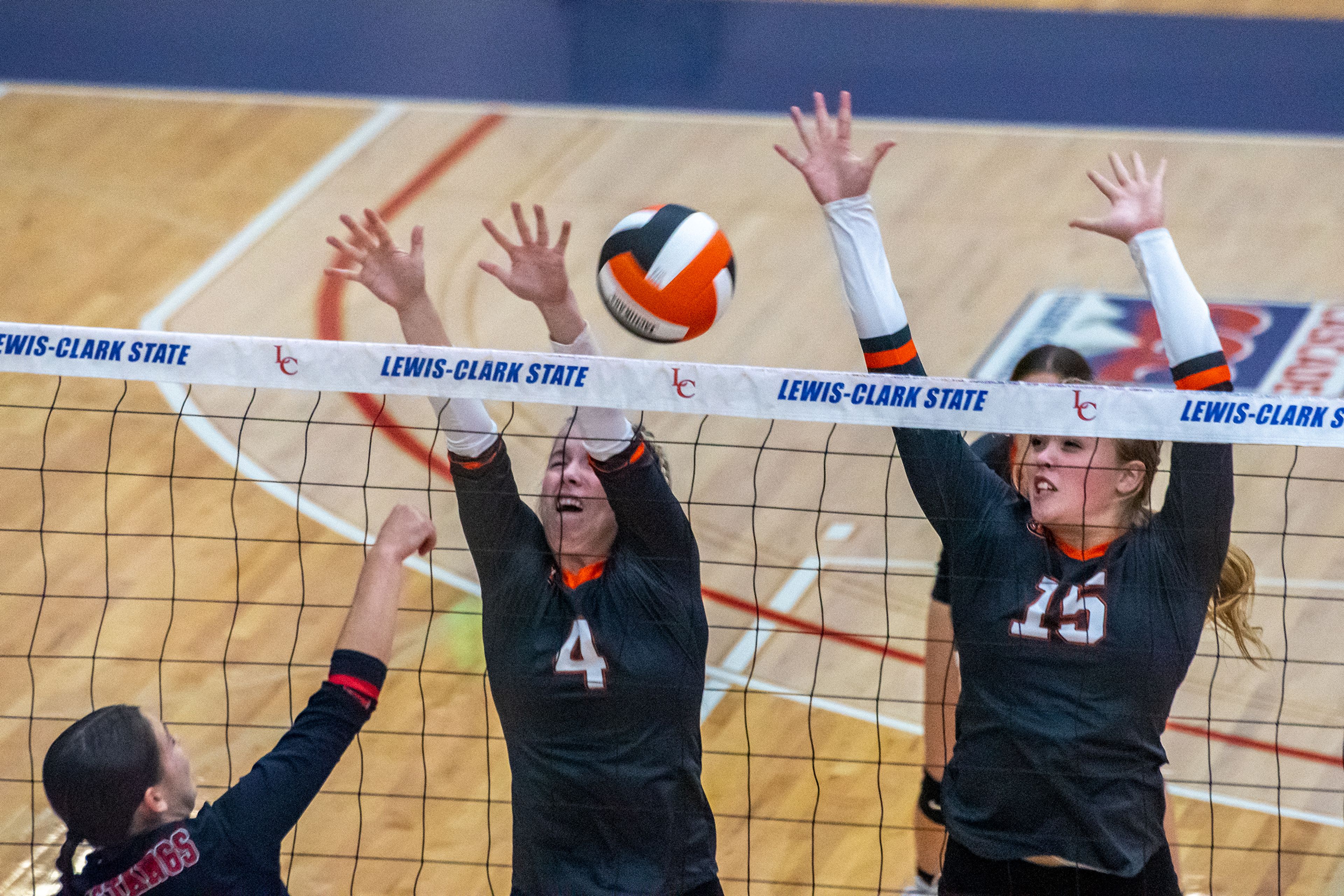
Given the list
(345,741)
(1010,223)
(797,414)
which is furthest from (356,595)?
(1010,223)

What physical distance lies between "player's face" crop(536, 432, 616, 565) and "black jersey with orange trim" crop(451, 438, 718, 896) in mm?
125

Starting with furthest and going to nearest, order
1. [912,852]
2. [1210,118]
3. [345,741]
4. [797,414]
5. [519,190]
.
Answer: [1210,118], [519,190], [912,852], [797,414], [345,741]

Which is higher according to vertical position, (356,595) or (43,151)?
(43,151)

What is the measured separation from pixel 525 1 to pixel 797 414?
808 cm

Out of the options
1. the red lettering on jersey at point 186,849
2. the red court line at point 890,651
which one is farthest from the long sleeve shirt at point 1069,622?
the red court line at point 890,651

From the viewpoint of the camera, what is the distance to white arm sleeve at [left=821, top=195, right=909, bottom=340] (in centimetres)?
354

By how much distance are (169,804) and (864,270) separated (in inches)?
74.6

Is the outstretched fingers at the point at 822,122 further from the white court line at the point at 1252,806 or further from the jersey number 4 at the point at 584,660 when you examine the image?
the white court line at the point at 1252,806

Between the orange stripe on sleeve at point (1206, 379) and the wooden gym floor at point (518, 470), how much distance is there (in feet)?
5.64

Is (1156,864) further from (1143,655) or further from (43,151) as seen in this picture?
(43,151)

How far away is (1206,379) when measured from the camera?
350cm

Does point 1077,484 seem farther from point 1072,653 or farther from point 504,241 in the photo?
point 504,241

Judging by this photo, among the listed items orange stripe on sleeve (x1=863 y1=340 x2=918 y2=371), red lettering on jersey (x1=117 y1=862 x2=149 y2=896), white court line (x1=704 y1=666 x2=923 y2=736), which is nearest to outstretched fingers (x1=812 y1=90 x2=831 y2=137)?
orange stripe on sleeve (x1=863 y1=340 x2=918 y2=371)

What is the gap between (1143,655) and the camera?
346 centimetres
